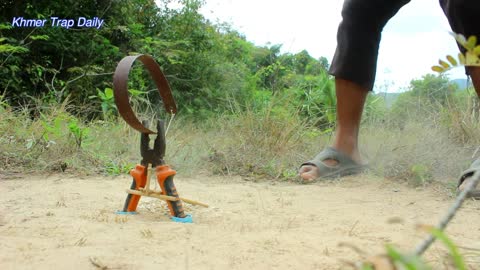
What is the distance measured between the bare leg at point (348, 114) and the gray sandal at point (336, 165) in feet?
0.08

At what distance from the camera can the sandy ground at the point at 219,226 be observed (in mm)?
1188

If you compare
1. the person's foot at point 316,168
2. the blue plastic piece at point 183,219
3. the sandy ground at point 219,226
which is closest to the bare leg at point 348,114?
the person's foot at point 316,168

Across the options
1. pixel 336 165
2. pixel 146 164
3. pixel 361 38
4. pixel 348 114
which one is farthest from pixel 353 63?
pixel 146 164

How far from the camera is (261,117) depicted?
3832 millimetres

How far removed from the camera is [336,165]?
2879mm

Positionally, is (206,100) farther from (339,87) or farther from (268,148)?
(339,87)

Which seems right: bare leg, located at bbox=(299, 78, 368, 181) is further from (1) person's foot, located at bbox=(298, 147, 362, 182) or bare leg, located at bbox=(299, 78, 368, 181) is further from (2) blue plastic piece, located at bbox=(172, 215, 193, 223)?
(2) blue plastic piece, located at bbox=(172, 215, 193, 223)

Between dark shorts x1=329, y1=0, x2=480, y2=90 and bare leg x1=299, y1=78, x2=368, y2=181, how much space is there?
1.9 inches

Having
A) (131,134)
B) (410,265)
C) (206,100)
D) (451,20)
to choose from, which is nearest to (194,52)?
(206,100)

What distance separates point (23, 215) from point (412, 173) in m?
1.93

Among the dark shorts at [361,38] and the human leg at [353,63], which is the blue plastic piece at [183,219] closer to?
the human leg at [353,63]

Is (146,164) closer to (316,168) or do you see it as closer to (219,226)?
(219,226)

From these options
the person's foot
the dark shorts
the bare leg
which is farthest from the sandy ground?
the dark shorts

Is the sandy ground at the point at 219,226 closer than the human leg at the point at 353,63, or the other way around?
the sandy ground at the point at 219,226
